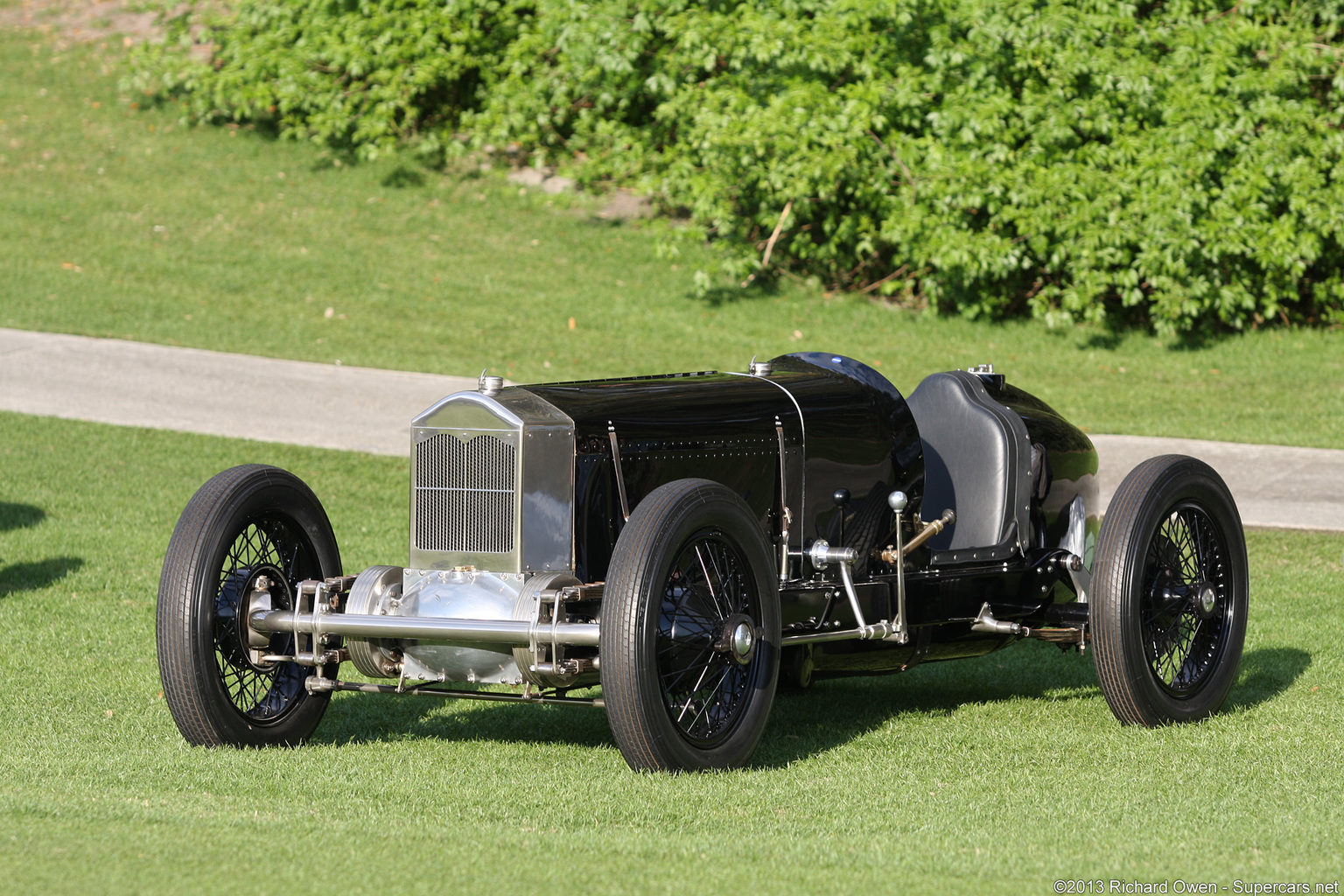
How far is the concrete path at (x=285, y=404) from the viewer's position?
1198 cm

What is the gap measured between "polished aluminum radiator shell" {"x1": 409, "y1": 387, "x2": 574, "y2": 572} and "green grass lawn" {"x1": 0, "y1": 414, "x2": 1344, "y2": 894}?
0.72 m

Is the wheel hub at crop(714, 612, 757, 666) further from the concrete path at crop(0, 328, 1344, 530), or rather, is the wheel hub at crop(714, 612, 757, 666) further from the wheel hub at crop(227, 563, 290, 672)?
the concrete path at crop(0, 328, 1344, 530)

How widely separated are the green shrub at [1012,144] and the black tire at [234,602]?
434 inches

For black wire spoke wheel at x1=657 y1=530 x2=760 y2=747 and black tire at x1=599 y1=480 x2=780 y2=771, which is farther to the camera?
black wire spoke wheel at x1=657 y1=530 x2=760 y2=747

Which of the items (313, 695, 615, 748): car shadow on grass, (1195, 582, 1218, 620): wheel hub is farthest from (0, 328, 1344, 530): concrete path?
(313, 695, 615, 748): car shadow on grass

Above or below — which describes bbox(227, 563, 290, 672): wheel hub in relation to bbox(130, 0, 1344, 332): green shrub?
A: below

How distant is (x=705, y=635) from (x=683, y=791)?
0.52 m

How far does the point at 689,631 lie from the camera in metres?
5.02

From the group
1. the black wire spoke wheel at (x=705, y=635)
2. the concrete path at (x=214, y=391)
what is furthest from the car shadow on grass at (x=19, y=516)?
the black wire spoke wheel at (x=705, y=635)

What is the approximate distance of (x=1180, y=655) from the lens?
636 centimetres

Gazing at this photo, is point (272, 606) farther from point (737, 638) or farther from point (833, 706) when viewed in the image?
point (833, 706)

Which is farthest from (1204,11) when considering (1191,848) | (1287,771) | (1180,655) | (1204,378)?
(1191,848)

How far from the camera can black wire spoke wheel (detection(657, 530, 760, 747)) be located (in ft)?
16.4

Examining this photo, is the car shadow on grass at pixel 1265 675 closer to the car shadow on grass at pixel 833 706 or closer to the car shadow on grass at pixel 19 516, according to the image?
the car shadow on grass at pixel 833 706
